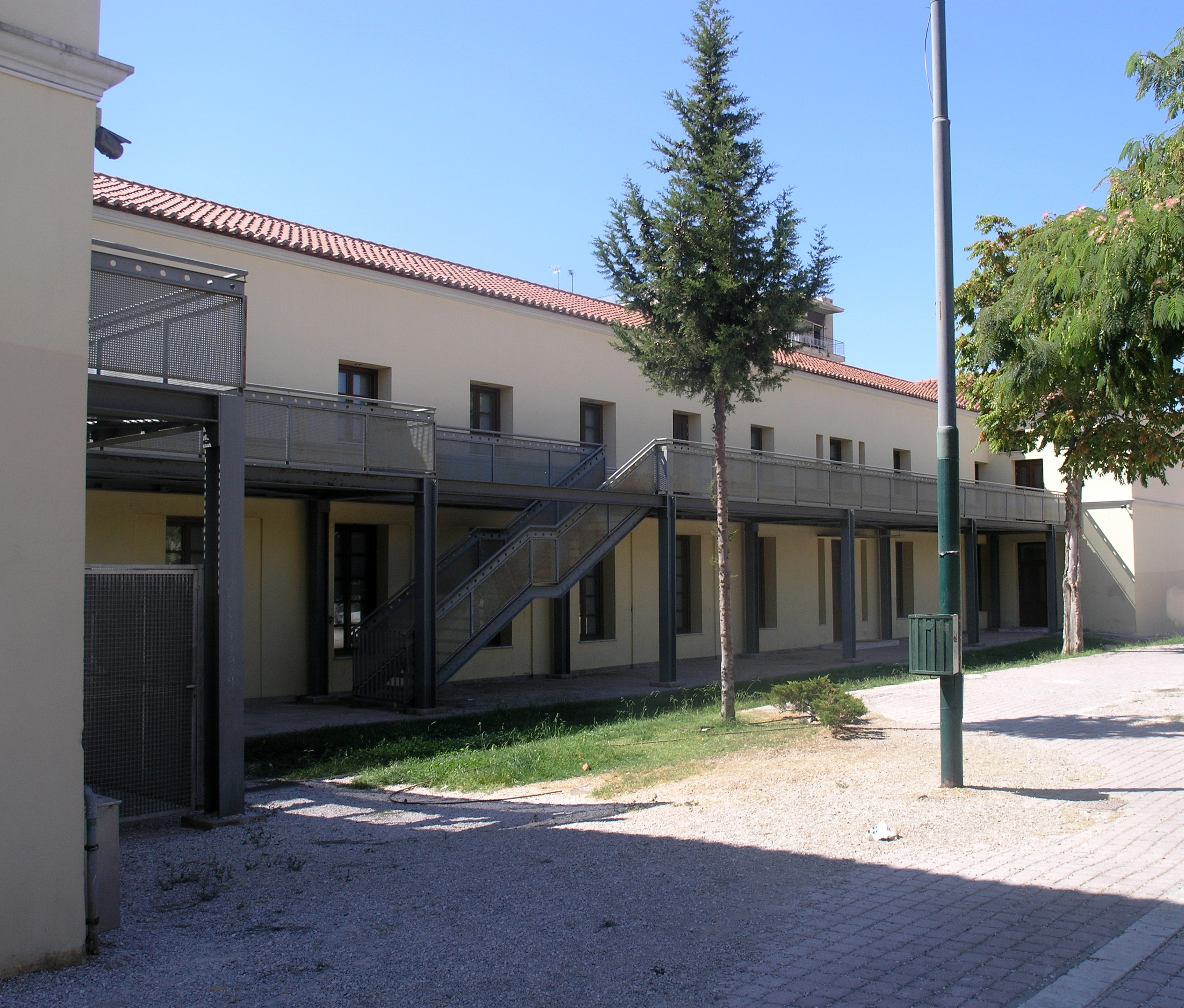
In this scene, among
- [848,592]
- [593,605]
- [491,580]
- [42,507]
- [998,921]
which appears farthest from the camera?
[848,592]

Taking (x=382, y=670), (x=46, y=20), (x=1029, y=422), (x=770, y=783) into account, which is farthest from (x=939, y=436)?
(x=1029, y=422)

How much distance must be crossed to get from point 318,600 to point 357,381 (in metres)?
3.63

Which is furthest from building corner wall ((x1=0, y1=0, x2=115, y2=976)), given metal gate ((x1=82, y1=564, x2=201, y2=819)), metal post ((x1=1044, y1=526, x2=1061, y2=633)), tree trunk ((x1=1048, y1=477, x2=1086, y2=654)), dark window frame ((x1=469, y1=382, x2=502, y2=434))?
metal post ((x1=1044, y1=526, x2=1061, y2=633))

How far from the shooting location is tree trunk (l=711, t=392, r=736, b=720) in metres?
12.3

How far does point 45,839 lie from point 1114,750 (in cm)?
952

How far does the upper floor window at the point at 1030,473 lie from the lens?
106ft

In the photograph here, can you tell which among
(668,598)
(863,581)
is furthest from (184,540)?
(863,581)

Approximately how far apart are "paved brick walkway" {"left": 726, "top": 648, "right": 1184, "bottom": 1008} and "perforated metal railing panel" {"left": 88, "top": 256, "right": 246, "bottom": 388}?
584cm

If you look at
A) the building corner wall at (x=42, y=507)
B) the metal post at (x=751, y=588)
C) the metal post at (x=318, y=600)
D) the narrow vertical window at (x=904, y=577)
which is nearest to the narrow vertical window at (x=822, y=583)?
the metal post at (x=751, y=588)

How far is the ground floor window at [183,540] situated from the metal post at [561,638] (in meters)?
6.68

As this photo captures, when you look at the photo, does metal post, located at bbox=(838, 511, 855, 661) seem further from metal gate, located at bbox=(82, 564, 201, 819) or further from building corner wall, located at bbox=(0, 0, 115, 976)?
building corner wall, located at bbox=(0, 0, 115, 976)

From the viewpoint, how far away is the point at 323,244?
1717cm

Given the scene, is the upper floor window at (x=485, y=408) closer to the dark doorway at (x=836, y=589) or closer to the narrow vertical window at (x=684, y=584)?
the narrow vertical window at (x=684, y=584)

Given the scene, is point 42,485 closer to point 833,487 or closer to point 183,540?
point 183,540
